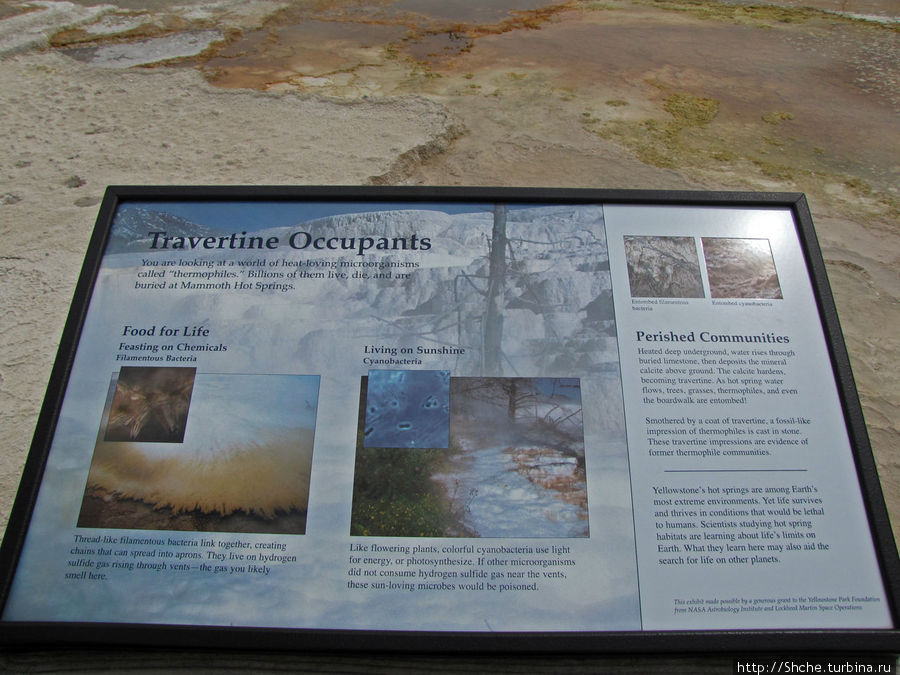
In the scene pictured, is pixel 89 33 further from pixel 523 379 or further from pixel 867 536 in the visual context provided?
pixel 867 536

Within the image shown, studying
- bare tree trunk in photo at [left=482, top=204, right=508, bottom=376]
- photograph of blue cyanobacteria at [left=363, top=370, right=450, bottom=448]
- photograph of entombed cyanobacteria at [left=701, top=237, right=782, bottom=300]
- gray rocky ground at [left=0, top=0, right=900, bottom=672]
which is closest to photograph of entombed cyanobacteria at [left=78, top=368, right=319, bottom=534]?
photograph of blue cyanobacteria at [left=363, top=370, right=450, bottom=448]

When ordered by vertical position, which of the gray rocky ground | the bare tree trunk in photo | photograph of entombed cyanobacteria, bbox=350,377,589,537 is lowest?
photograph of entombed cyanobacteria, bbox=350,377,589,537

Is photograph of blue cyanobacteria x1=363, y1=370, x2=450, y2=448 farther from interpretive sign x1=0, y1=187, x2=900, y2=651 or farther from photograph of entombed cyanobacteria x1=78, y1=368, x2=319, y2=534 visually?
photograph of entombed cyanobacteria x1=78, y1=368, x2=319, y2=534

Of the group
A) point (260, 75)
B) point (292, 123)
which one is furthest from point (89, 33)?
point (292, 123)

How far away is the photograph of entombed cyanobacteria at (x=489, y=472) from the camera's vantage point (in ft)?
4.46

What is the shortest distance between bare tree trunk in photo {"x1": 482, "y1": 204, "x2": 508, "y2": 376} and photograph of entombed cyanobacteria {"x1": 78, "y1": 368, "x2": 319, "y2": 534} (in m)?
0.44

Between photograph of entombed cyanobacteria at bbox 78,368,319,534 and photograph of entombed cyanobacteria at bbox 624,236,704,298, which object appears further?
photograph of entombed cyanobacteria at bbox 624,236,704,298

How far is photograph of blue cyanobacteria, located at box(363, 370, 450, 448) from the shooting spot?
142 cm

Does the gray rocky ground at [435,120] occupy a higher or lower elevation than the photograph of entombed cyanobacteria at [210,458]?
higher

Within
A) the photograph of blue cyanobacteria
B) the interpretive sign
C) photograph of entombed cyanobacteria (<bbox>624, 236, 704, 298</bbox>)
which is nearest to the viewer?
the interpretive sign

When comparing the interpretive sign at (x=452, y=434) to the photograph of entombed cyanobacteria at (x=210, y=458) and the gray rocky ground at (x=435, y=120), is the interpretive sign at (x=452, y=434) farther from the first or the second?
the gray rocky ground at (x=435, y=120)

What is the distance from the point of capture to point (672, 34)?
3.99 meters

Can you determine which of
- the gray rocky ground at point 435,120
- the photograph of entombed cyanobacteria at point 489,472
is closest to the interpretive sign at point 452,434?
the photograph of entombed cyanobacteria at point 489,472

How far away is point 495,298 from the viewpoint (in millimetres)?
1571
